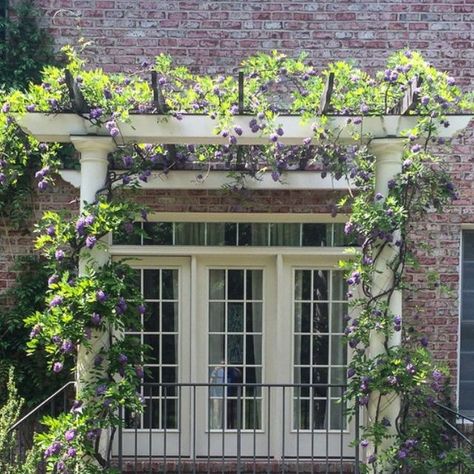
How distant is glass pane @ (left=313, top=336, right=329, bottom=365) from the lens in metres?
6.98

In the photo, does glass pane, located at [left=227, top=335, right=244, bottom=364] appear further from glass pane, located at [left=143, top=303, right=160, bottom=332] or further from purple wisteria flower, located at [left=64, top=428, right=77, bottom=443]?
purple wisteria flower, located at [left=64, top=428, right=77, bottom=443]

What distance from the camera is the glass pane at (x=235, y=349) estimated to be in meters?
6.99

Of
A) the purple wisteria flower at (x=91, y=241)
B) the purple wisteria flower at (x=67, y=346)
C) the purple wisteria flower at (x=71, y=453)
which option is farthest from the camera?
the purple wisteria flower at (x=91, y=241)

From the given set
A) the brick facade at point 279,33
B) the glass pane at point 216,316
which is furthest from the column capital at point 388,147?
the glass pane at point 216,316

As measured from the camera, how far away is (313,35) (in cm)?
685

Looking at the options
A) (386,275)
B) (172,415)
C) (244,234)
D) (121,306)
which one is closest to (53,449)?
(121,306)

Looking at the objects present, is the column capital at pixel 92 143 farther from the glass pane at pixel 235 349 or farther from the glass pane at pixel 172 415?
the glass pane at pixel 172 415

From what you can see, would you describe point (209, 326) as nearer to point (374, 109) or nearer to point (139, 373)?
point (139, 373)

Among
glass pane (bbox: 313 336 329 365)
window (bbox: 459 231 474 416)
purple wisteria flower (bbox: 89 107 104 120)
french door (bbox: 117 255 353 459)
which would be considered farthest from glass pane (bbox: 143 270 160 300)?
window (bbox: 459 231 474 416)

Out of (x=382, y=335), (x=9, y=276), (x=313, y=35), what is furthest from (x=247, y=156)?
(x=9, y=276)

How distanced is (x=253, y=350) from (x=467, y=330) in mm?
2052

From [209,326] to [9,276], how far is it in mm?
1912

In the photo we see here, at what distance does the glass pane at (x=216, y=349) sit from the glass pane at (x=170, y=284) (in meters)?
0.54

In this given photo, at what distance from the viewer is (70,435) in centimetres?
470
